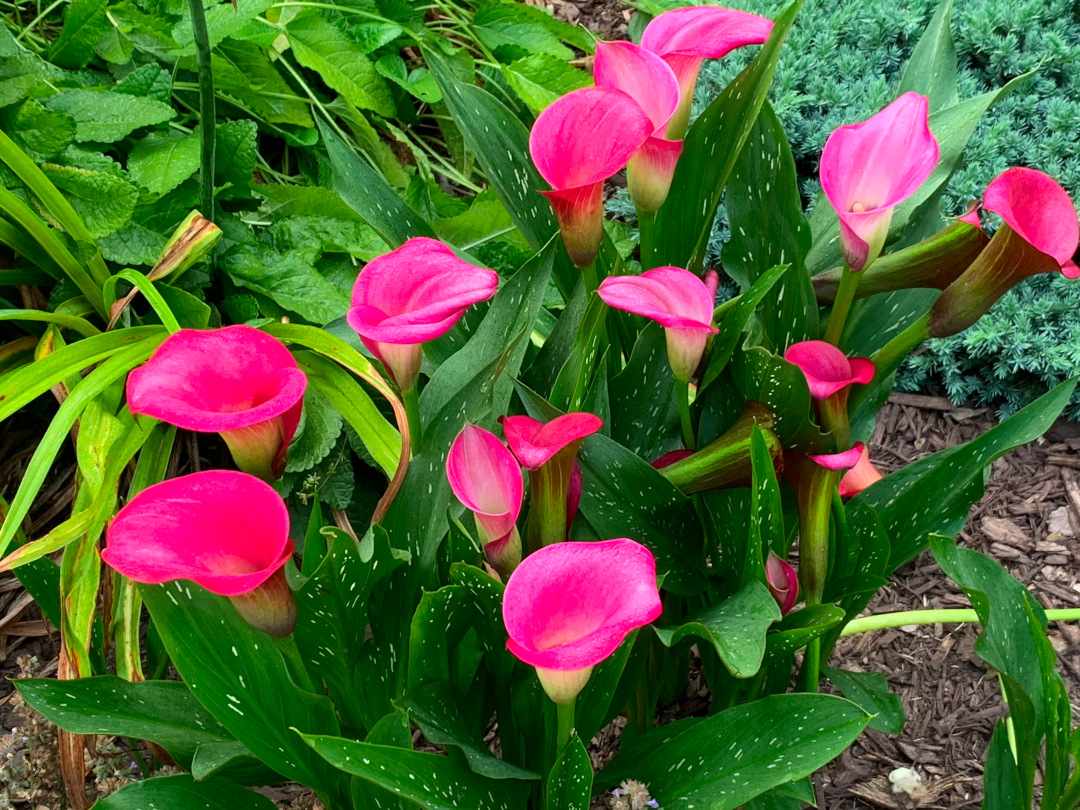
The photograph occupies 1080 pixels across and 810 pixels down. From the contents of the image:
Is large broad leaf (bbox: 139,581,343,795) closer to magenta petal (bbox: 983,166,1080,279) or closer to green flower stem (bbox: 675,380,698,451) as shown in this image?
green flower stem (bbox: 675,380,698,451)

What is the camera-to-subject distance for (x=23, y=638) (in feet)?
3.66

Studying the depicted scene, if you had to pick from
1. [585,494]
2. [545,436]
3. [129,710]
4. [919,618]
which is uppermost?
[545,436]

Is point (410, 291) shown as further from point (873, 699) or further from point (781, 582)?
point (873, 699)

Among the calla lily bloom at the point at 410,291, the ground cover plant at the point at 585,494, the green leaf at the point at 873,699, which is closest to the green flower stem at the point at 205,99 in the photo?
the ground cover plant at the point at 585,494

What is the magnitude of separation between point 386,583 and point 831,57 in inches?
51.3

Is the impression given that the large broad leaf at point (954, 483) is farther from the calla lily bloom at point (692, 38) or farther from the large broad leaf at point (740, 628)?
the calla lily bloom at point (692, 38)

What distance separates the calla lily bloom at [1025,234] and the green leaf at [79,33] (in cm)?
114

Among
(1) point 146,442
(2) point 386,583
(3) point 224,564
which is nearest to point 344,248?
(1) point 146,442

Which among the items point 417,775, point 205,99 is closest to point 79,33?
point 205,99

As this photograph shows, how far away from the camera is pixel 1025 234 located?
0.65m

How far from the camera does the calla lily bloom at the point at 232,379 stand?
1.85ft

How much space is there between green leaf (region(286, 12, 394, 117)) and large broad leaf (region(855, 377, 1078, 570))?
1.01 m

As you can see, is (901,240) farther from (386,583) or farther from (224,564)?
(224,564)

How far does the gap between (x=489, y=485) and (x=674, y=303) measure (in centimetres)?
18
